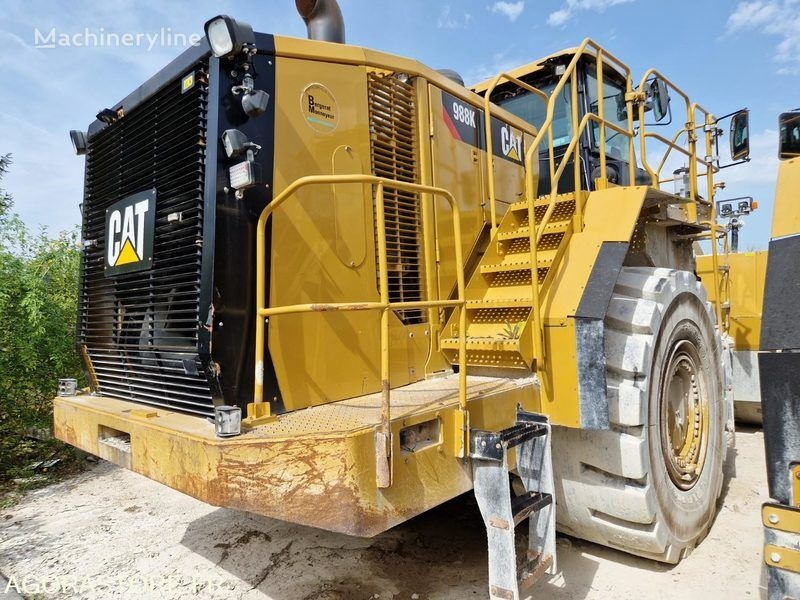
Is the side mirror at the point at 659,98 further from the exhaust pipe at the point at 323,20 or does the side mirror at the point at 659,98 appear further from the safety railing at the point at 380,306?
the safety railing at the point at 380,306

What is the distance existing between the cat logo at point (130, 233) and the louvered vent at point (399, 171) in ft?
4.19

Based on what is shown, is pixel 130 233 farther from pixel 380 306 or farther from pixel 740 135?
pixel 740 135

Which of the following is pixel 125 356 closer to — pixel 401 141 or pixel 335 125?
pixel 335 125

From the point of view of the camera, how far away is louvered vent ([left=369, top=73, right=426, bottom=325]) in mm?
3111

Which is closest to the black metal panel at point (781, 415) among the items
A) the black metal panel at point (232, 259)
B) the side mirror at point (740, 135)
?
the black metal panel at point (232, 259)

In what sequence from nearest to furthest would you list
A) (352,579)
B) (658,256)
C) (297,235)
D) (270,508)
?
(270,508) < (297,235) < (352,579) < (658,256)

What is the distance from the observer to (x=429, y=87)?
134 inches

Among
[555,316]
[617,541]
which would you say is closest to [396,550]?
[617,541]

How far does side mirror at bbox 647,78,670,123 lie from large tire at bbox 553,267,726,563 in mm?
1549

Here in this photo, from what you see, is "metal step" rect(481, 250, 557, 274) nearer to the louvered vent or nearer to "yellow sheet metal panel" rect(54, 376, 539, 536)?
the louvered vent

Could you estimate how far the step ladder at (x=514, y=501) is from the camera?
7.20ft

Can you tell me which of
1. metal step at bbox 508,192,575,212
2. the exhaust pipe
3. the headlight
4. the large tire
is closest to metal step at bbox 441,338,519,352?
the large tire

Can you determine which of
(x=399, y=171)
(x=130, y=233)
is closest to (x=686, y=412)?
(x=399, y=171)

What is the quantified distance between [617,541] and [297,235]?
8.08ft
